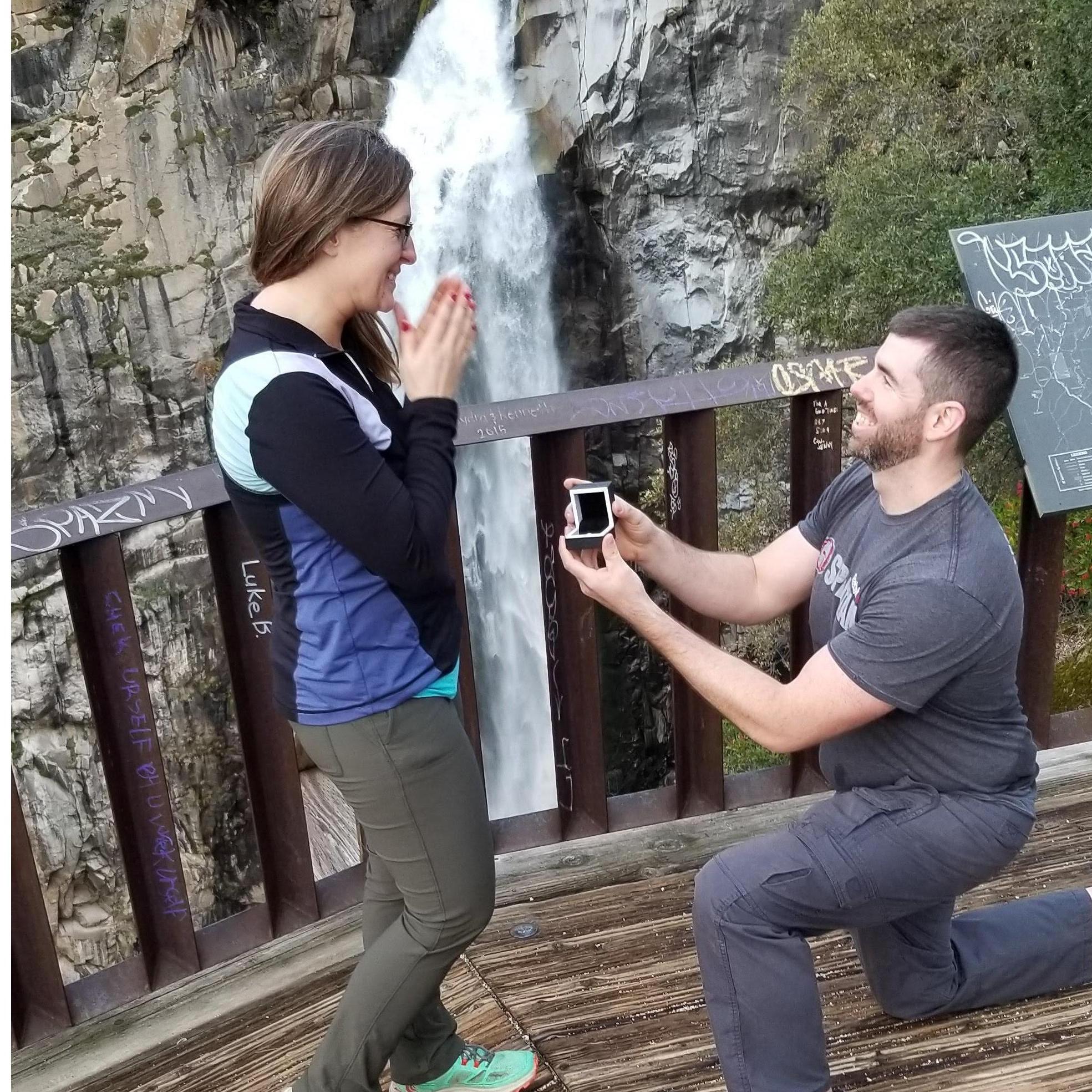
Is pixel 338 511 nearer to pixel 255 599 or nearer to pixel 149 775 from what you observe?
pixel 255 599

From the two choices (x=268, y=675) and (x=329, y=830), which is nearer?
(x=268, y=675)

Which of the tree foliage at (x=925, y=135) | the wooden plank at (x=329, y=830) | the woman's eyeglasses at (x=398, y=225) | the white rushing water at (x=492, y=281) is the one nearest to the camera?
the woman's eyeglasses at (x=398, y=225)

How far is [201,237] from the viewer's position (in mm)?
13242

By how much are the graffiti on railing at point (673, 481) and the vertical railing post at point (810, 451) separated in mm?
276

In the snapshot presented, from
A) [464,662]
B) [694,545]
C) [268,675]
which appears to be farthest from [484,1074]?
[694,545]

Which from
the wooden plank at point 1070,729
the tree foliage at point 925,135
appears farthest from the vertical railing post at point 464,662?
the tree foliage at point 925,135

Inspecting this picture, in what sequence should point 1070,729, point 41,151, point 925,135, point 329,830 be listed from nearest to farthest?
point 1070,729 → point 925,135 → point 41,151 → point 329,830

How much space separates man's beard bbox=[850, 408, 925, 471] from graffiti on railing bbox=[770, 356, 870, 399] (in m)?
0.61

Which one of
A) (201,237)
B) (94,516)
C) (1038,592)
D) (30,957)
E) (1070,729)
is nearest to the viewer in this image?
(94,516)

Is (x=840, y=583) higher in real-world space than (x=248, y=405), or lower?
lower

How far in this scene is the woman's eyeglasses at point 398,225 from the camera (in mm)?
1490

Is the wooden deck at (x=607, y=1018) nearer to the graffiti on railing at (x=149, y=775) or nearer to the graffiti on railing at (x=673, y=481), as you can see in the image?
the graffiti on railing at (x=149, y=775)

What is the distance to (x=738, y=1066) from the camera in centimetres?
177

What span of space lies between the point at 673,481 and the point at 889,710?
35.5 inches
